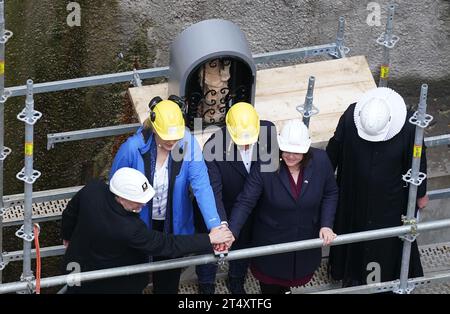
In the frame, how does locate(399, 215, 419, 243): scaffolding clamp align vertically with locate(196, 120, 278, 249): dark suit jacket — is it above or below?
below

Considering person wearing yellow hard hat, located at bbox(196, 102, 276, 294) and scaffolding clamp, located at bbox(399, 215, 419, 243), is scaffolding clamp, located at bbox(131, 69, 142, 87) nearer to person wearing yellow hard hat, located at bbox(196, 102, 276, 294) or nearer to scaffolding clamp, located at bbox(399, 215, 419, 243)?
person wearing yellow hard hat, located at bbox(196, 102, 276, 294)

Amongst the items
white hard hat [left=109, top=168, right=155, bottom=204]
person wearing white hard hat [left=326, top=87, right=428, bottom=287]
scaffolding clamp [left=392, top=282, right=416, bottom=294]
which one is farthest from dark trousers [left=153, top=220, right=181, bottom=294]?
scaffolding clamp [left=392, top=282, right=416, bottom=294]

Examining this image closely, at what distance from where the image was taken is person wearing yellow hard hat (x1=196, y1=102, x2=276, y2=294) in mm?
10234

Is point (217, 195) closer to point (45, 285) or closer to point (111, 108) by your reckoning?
point (45, 285)

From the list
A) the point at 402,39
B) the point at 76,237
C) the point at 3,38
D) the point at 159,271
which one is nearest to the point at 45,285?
the point at 76,237

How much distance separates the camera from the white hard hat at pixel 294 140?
33.3 feet

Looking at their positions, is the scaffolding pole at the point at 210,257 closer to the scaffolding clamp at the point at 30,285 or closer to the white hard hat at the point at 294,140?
the scaffolding clamp at the point at 30,285

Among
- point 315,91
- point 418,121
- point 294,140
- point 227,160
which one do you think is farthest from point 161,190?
point 315,91

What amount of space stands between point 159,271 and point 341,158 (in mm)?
1685

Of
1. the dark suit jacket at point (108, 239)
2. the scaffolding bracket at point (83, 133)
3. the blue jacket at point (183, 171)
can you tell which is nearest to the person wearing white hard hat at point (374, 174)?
the blue jacket at point (183, 171)

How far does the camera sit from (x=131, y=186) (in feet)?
32.0

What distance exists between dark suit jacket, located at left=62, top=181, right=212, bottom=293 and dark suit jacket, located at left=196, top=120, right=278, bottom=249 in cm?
55

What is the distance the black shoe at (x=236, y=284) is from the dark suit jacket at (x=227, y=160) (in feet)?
2.91

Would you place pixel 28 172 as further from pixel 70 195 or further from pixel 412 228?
pixel 412 228
